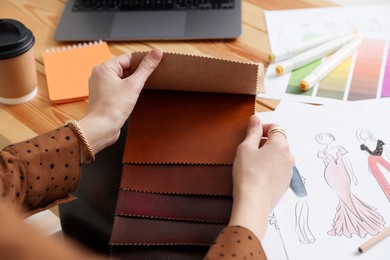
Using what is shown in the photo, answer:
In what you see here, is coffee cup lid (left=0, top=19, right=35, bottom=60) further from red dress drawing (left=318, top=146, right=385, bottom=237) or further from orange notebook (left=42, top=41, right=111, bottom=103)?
red dress drawing (left=318, top=146, right=385, bottom=237)

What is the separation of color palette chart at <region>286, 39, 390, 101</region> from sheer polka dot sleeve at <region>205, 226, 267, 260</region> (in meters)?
0.37

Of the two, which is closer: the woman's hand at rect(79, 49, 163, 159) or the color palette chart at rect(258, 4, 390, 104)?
the woman's hand at rect(79, 49, 163, 159)

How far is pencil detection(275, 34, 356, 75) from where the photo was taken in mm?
1008

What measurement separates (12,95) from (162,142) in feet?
0.99

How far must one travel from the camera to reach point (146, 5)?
1161 mm

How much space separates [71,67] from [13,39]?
0.13 m

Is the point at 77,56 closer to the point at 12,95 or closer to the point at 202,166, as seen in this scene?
the point at 12,95

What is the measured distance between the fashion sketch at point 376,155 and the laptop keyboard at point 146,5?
0.40m

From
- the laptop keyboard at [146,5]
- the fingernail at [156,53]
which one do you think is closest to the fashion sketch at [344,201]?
the fingernail at [156,53]

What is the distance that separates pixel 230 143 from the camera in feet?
2.69

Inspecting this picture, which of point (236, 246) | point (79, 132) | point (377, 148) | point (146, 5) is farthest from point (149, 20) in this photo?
point (236, 246)

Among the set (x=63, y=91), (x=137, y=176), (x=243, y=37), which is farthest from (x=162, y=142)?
(x=243, y=37)

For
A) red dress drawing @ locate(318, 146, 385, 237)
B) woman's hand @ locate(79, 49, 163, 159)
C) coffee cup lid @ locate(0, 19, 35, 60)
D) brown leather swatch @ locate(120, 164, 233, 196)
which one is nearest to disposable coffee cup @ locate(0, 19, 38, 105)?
coffee cup lid @ locate(0, 19, 35, 60)

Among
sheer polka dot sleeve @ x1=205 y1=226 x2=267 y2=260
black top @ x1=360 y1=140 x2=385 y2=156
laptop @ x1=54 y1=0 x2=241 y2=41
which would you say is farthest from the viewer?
laptop @ x1=54 y1=0 x2=241 y2=41
